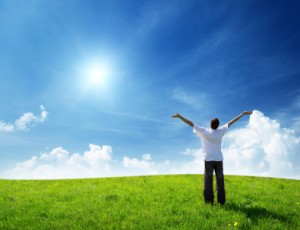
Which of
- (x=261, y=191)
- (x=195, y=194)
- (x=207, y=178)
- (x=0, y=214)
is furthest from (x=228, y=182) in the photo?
(x=0, y=214)

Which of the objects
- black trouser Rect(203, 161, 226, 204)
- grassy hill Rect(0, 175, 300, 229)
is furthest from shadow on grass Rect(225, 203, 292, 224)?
black trouser Rect(203, 161, 226, 204)

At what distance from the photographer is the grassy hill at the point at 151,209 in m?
11.4

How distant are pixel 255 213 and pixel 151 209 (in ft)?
12.0

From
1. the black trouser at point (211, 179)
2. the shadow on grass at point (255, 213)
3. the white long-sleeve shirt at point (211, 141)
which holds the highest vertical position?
the white long-sleeve shirt at point (211, 141)

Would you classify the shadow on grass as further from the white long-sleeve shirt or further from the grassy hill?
the white long-sleeve shirt

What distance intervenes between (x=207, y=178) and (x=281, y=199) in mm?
4199

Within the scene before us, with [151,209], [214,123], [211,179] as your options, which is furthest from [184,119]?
[151,209]

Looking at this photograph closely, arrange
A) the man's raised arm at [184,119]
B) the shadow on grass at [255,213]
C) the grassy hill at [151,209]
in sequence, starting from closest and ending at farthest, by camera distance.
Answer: the grassy hill at [151,209] < the shadow on grass at [255,213] < the man's raised arm at [184,119]

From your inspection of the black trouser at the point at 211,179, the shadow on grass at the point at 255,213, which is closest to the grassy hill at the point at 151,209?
the shadow on grass at the point at 255,213

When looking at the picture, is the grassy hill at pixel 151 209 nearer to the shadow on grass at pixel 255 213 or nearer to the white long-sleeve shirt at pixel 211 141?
the shadow on grass at pixel 255 213

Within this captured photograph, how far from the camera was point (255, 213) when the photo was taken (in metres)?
12.5

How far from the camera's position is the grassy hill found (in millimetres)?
11390

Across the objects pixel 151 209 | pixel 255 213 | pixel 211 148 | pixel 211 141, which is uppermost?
pixel 211 141

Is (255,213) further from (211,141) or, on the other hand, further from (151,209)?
(151,209)
